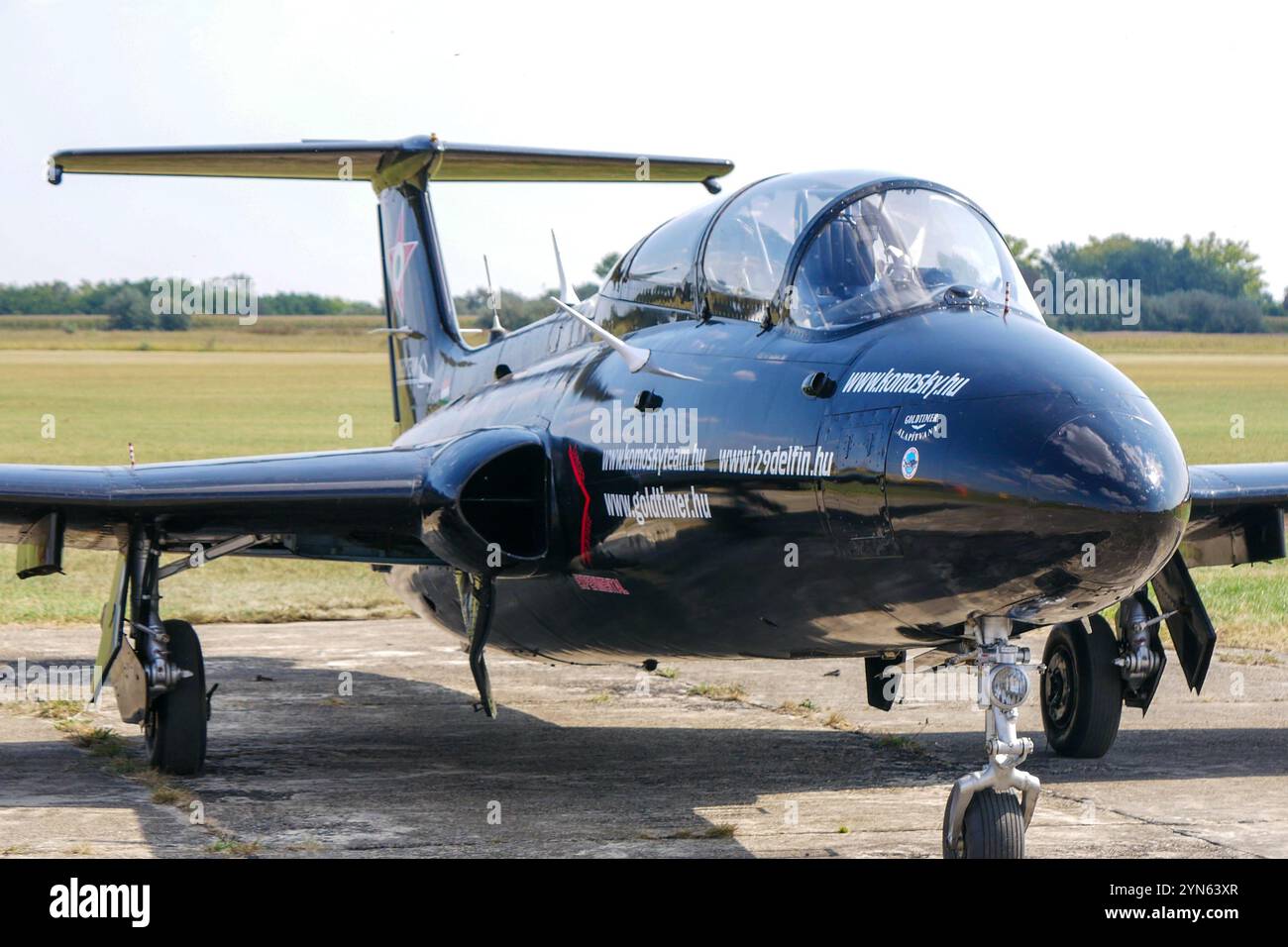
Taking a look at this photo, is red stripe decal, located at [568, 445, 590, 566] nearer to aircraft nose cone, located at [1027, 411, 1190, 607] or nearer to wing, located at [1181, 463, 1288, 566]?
aircraft nose cone, located at [1027, 411, 1190, 607]

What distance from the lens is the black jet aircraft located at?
6449 millimetres

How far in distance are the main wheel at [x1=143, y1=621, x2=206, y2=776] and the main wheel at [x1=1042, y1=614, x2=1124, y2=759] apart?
5669 mm

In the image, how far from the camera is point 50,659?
50.7 feet

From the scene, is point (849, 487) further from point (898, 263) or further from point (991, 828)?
point (991, 828)

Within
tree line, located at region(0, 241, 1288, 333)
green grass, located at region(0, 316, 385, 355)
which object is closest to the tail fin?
tree line, located at region(0, 241, 1288, 333)

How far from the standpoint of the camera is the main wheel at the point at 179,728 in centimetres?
1041

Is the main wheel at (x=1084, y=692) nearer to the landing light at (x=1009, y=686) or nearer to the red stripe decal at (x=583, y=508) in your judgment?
the red stripe decal at (x=583, y=508)

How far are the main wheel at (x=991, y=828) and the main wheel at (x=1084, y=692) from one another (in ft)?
14.3

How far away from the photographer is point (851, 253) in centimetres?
783

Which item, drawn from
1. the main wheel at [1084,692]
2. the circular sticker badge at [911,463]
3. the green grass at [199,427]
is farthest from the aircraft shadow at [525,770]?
the green grass at [199,427]

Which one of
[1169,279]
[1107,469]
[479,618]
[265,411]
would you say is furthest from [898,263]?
[265,411]

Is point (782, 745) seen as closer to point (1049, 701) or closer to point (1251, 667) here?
point (1049, 701)

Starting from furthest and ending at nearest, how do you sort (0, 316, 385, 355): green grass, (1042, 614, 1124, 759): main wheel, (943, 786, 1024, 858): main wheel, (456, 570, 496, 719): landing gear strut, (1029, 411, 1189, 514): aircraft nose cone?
(0, 316, 385, 355): green grass, (1042, 614, 1124, 759): main wheel, (456, 570, 496, 719): landing gear strut, (943, 786, 1024, 858): main wheel, (1029, 411, 1189, 514): aircraft nose cone
